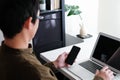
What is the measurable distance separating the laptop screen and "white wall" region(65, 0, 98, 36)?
1.11 m

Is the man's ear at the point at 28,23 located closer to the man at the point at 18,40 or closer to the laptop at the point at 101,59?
the man at the point at 18,40

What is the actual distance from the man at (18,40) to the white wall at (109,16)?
77.1 inches

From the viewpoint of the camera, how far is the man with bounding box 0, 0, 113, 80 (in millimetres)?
910

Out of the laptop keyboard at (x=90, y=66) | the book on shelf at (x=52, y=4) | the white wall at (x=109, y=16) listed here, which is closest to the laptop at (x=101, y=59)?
the laptop keyboard at (x=90, y=66)

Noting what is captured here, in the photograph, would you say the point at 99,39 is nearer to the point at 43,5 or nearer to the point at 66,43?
the point at 43,5

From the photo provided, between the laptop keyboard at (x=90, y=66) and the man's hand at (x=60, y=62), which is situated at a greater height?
the man's hand at (x=60, y=62)

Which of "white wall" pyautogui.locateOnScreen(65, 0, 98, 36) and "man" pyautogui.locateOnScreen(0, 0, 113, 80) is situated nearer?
"man" pyautogui.locateOnScreen(0, 0, 113, 80)

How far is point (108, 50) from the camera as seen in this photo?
155 centimetres

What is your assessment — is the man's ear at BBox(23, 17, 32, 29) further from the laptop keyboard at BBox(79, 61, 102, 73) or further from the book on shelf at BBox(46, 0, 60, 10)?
the book on shelf at BBox(46, 0, 60, 10)

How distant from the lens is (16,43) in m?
0.96

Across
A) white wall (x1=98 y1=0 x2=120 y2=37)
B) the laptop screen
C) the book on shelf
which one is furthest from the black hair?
white wall (x1=98 y1=0 x2=120 y2=37)

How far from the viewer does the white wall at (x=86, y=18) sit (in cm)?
274

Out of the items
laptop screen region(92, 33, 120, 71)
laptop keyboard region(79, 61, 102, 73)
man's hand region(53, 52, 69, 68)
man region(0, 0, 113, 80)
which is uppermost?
man region(0, 0, 113, 80)

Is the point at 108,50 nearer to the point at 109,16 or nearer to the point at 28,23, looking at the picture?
the point at 28,23
